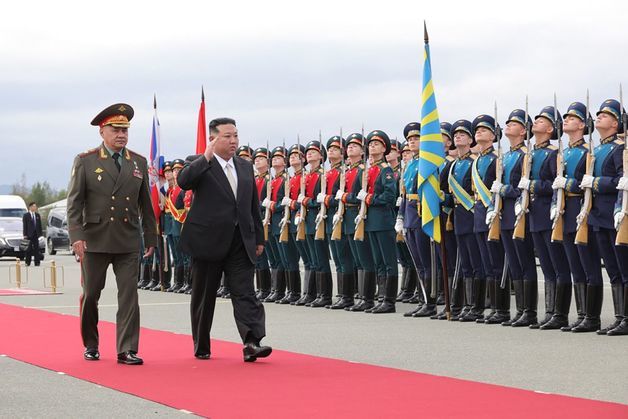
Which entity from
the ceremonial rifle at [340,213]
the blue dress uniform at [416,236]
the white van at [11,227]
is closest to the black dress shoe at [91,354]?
the blue dress uniform at [416,236]

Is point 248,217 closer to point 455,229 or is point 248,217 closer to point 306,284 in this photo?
point 455,229

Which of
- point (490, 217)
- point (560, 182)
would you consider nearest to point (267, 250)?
point (490, 217)

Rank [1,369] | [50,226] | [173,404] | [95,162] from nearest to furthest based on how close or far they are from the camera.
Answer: [173,404] < [1,369] < [95,162] < [50,226]

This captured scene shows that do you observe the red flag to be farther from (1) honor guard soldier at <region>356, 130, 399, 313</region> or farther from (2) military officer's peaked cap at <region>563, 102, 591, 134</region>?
(2) military officer's peaked cap at <region>563, 102, 591, 134</region>

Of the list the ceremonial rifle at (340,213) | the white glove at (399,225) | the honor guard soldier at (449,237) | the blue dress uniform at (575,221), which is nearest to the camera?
the blue dress uniform at (575,221)

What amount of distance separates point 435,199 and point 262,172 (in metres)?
4.99

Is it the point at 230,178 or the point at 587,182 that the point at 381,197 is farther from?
the point at 230,178

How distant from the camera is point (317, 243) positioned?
57.8ft

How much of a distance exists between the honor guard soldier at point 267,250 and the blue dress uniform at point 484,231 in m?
4.94

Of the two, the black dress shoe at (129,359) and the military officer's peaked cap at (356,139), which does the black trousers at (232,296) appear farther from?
the military officer's peaked cap at (356,139)

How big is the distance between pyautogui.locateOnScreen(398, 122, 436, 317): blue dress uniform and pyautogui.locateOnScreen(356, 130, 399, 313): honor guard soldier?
262 mm

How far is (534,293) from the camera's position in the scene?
13484 millimetres

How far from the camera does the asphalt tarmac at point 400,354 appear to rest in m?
8.16

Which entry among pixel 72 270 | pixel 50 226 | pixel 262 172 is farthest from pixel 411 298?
pixel 50 226
